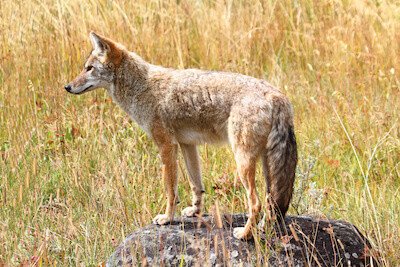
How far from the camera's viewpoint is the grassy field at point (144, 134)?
4.12 meters

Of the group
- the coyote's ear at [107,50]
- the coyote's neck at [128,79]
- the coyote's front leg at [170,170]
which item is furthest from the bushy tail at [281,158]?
the coyote's ear at [107,50]

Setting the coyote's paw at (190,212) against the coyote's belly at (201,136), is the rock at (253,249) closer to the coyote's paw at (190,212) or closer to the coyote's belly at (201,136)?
the coyote's paw at (190,212)

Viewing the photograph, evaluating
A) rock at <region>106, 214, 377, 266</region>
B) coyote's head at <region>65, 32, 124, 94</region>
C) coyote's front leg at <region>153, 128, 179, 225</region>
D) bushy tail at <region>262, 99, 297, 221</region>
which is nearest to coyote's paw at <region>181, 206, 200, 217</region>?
coyote's front leg at <region>153, 128, 179, 225</region>

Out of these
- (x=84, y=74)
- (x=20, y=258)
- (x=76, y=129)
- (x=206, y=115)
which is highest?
(x=84, y=74)

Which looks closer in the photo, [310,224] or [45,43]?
[310,224]

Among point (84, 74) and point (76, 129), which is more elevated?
point (84, 74)

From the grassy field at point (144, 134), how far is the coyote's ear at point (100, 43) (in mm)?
938

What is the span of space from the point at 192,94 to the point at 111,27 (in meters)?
3.37

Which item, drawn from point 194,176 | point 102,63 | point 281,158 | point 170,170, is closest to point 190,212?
point 194,176

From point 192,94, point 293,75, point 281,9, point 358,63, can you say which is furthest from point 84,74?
point 281,9

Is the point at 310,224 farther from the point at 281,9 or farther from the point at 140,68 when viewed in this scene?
the point at 281,9

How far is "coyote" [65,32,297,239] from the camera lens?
3670 mm

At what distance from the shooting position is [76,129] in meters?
5.60

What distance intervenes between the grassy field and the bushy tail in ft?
1.25
